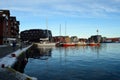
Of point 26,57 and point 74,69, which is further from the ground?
point 26,57

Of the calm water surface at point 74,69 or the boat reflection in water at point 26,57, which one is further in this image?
the boat reflection in water at point 26,57

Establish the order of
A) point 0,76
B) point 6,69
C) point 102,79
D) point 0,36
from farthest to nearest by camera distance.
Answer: point 0,36 < point 102,79 < point 6,69 < point 0,76

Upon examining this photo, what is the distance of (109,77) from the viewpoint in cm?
2739

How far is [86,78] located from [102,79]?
1.84 metres

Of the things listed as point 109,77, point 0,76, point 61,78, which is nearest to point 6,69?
point 0,76

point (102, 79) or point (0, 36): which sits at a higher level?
point (0, 36)

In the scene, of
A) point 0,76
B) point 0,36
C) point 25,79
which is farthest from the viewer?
point 0,36

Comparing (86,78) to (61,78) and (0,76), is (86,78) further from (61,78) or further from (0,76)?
(0,76)

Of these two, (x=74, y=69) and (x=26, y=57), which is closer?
(x=74, y=69)

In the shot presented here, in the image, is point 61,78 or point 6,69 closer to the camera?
point 6,69

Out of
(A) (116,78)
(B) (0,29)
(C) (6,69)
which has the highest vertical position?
(B) (0,29)

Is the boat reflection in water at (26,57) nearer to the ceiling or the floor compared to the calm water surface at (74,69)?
nearer to the ceiling

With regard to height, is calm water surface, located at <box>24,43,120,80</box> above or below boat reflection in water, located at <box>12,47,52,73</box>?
below

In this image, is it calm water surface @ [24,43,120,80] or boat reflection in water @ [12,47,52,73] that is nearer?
calm water surface @ [24,43,120,80]
